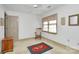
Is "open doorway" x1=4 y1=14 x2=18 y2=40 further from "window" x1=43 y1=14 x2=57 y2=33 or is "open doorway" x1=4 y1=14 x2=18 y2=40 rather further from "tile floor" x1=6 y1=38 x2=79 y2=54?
"window" x1=43 y1=14 x2=57 y2=33

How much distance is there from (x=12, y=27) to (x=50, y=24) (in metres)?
0.63

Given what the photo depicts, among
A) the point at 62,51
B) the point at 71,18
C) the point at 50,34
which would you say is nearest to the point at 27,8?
the point at 50,34

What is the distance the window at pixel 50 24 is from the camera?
155 centimetres

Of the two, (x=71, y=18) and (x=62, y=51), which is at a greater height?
(x=71, y=18)

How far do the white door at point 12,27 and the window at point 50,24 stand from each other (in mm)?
467

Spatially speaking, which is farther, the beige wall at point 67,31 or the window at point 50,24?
the window at point 50,24

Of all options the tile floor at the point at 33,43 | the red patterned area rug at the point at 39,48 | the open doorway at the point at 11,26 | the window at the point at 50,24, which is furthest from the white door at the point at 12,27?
the window at the point at 50,24

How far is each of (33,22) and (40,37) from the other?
0.27 meters

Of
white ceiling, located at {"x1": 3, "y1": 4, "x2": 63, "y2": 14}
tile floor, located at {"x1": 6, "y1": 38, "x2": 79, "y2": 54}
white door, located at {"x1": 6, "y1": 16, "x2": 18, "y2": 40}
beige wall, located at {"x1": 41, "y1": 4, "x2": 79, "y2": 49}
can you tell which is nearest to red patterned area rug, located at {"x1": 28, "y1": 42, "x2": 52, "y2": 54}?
tile floor, located at {"x1": 6, "y1": 38, "x2": 79, "y2": 54}

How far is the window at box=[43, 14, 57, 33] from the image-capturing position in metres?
1.55

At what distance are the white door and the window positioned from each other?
47 cm

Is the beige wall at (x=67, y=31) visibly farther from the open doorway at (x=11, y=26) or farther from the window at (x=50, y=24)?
the open doorway at (x=11, y=26)
